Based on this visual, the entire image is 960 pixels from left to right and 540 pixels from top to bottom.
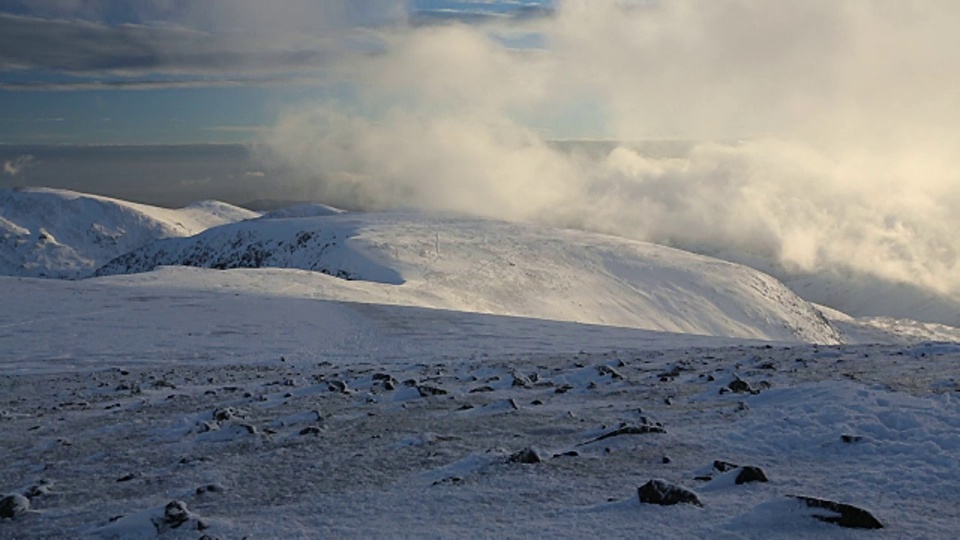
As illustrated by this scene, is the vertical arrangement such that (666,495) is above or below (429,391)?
above

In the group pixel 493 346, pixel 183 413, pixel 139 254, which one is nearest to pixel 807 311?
pixel 493 346

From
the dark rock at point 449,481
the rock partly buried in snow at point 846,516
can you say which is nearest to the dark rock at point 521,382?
the dark rock at point 449,481

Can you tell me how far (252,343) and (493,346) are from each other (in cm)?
749

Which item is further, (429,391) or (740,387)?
(429,391)

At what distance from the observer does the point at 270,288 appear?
132 feet

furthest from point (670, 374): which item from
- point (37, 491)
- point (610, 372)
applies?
point (37, 491)

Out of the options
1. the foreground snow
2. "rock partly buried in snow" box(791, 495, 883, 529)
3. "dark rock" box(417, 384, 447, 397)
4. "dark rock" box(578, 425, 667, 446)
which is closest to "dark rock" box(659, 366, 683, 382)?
the foreground snow

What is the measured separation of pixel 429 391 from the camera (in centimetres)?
1328

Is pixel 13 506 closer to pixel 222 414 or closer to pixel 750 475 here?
pixel 222 414

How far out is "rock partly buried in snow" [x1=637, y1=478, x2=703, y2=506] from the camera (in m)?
6.64

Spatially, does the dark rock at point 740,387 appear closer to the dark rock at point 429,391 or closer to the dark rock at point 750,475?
the dark rock at point 429,391

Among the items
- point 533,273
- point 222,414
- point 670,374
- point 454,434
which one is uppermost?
point 533,273

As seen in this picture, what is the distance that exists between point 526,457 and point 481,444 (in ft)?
3.92

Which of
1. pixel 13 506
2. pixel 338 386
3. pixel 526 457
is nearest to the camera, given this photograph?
pixel 13 506
